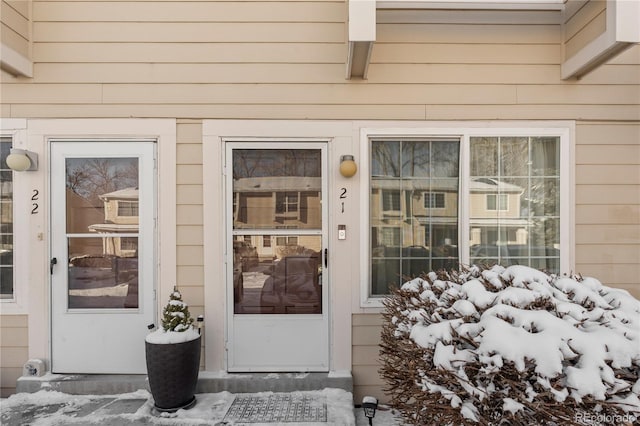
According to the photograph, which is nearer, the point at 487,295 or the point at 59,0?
the point at 487,295

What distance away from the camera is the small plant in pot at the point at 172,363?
2.54 metres

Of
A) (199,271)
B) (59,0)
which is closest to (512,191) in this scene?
(199,271)

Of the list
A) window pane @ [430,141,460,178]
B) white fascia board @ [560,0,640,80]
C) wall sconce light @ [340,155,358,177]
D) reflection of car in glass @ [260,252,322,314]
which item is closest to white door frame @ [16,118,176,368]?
reflection of car in glass @ [260,252,322,314]

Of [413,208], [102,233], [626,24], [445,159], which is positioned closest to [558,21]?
[626,24]

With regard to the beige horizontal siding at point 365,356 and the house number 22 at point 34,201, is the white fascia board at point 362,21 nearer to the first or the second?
the beige horizontal siding at point 365,356

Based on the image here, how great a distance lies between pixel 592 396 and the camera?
1.46 m

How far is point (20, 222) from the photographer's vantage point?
2971 mm

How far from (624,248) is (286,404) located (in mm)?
2968

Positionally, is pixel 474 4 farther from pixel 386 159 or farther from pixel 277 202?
pixel 277 202

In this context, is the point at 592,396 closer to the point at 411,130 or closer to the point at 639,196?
the point at 411,130

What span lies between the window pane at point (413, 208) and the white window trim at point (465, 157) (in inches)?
2.9

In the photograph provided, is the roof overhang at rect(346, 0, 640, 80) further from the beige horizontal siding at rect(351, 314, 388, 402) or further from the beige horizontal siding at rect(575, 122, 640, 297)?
the beige horizontal siding at rect(351, 314, 388, 402)

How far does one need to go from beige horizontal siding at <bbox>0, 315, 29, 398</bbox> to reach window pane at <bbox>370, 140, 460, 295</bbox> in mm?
2877

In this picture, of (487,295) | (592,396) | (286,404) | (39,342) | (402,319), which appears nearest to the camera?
(592,396)
